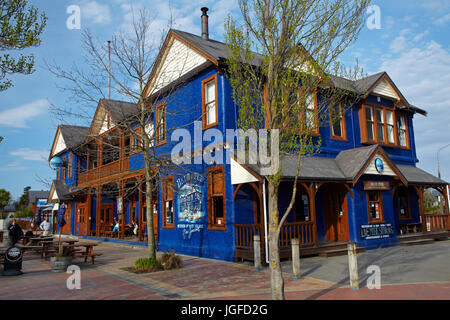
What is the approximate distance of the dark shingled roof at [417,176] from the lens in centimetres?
1766

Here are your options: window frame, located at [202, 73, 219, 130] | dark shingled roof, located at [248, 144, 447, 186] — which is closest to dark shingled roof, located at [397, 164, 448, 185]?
dark shingled roof, located at [248, 144, 447, 186]

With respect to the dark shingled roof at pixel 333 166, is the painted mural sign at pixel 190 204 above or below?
below

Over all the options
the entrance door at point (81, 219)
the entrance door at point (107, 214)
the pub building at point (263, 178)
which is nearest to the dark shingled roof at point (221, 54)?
the pub building at point (263, 178)

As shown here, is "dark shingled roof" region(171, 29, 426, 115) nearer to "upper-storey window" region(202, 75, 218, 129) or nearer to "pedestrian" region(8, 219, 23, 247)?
"upper-storey window" region(202, 75, 218, 129)

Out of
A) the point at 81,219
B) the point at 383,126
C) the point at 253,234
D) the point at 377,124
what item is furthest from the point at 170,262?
the point at 81,219

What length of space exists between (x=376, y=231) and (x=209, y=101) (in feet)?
28.8

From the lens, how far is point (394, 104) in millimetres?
19656

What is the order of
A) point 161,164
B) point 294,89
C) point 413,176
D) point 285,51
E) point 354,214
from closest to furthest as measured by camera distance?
1. point 285,51
2. point 294,89
3. point 161,164
4. point 354,214
5. point 413,176

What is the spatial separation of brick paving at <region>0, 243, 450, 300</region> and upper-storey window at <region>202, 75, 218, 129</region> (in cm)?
563

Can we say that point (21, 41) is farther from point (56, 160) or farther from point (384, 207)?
point (56, 160)

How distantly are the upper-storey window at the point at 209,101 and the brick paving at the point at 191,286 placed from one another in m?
5.63

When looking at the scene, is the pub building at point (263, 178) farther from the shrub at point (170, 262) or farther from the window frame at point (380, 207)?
the shrub at point (170, 262)

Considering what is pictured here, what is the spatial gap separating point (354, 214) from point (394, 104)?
837 centimetres
